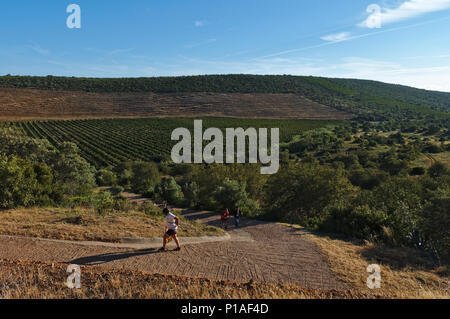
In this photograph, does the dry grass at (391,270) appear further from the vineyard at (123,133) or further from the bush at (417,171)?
the vineyard at (123,133)

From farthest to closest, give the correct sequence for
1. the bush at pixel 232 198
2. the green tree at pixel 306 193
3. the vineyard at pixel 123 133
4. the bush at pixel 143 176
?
the vineyard at pixel 123 133, the bush at pixel 143 176, the bush at pixel 232 198, the green tree at pixel 306 193

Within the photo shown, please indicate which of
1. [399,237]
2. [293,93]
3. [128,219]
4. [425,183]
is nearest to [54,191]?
[128,219]

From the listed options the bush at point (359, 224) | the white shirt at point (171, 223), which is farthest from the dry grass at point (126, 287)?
the bush at point (359, 224)

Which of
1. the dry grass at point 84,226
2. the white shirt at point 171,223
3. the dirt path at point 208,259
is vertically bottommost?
the dirt path at point 208,259

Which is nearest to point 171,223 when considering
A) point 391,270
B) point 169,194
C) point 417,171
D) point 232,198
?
point 391,270

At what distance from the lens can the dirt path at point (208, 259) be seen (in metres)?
6.61

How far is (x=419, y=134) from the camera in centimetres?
7081

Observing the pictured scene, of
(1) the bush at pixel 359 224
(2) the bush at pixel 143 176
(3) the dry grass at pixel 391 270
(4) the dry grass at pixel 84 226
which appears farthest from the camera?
(2) the bush at pixel 143 176

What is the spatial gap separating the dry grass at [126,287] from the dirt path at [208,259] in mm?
426

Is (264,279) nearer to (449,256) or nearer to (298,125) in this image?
(449,256)

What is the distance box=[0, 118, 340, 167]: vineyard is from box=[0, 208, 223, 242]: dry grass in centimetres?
3424

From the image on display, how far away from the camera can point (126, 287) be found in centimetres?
565

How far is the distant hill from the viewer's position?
107250 millimetres

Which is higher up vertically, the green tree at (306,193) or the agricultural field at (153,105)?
the agricultural field at (153,105)
